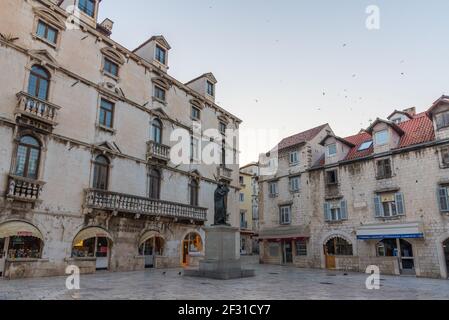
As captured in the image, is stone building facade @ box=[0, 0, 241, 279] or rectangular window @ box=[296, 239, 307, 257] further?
rectangular window @ box=[296, 239, 307, 257]

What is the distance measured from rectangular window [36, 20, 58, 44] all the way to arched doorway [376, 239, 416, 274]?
85.4 ft

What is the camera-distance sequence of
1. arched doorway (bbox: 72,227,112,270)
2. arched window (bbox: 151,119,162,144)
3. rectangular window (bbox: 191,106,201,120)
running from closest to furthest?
arched doorway (bbox: 72,227,112,270), arched window (bbox: 151,119,162,144), rectangular window (bbox: 191,106,201,120)

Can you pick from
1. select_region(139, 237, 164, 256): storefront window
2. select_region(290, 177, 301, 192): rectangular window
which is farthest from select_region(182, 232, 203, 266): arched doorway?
select_region(290, 177, 301, 192): rectangular window

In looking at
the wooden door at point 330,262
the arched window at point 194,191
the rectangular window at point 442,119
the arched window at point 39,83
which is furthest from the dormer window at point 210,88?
the rectangular window at point 442,119

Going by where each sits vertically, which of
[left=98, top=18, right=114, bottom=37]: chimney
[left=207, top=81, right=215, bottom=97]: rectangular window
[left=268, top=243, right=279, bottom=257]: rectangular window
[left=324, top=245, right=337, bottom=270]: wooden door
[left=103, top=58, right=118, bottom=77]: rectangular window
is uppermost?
[left=98, top=18, right=114, bottom=37]: chimney

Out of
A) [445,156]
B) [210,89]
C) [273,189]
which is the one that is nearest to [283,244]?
[273,189]

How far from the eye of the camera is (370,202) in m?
24.9

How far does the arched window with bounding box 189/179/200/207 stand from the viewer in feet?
90.5

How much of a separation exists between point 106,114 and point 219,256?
12.3 meters

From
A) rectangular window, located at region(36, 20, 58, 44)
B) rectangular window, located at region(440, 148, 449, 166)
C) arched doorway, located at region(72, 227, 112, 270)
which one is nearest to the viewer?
rectangular window, located at region(36, 20, 58, 44)

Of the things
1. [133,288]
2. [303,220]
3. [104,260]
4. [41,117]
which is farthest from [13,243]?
[303,220]

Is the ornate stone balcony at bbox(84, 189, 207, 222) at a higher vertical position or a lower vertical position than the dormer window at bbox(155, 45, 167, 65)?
lower

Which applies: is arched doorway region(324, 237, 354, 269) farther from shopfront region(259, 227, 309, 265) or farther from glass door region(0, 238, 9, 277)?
glass door region(0, 238, 9, 277)

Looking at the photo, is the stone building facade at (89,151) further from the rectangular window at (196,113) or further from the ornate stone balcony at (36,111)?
the rectangular window at (196,113)
